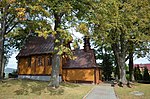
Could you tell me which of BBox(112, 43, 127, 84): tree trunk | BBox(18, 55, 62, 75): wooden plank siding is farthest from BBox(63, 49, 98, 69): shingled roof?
BBox(112, 43, 127, 84): tree trunk

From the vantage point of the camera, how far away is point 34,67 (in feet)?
130

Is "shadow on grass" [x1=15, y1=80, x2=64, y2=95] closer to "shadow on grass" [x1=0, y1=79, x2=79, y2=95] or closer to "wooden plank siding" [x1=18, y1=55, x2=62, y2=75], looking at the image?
"shadow on grass" [x1=0, y1=79, x2=79, y2=95]

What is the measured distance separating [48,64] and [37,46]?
15.5 ft

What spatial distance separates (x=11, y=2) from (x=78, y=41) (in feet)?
18.9

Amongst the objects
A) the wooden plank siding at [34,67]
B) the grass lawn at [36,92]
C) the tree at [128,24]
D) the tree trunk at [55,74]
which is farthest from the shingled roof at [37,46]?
the grass lawn at [36,92]

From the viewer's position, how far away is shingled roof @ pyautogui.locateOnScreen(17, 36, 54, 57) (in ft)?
128

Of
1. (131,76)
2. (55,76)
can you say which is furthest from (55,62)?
(131,76)

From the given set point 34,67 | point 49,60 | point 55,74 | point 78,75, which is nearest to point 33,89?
point 55,74

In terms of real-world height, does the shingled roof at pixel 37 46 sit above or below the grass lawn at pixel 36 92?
above

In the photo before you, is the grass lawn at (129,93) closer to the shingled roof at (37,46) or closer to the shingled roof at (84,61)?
the shingled roof at (84,61)

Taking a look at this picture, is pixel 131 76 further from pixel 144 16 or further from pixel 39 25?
pixel 39 25

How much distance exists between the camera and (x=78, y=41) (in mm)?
19219

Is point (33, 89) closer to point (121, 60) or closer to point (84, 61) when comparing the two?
point (121, 60)

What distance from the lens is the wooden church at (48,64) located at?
3847 cm
